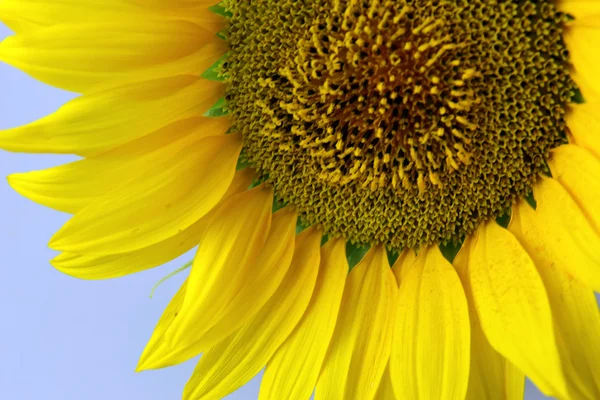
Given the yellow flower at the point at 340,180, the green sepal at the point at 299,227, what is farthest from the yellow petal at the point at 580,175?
the green sepal at the point at 299,227

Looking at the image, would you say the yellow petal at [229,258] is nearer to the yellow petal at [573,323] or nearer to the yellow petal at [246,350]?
the yellow petal at [246,350]

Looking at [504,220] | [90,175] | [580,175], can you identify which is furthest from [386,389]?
[90,175]

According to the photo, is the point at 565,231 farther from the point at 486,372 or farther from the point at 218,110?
the point at 218,110

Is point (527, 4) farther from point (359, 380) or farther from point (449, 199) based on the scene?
point (359, 380)

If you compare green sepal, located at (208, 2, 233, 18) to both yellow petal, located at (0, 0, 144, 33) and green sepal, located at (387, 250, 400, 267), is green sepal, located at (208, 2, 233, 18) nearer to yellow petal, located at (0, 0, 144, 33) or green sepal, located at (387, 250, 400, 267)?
yellow petal, located at (0, 0, 144, 33)

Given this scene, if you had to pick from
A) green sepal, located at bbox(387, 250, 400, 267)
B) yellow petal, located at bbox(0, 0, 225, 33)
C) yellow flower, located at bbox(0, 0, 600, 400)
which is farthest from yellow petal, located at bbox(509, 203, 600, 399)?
yellow petal, located at bbox(0, 0, 225, 33)

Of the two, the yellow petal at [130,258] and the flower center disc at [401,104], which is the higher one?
the flower center disc at [401,104]
